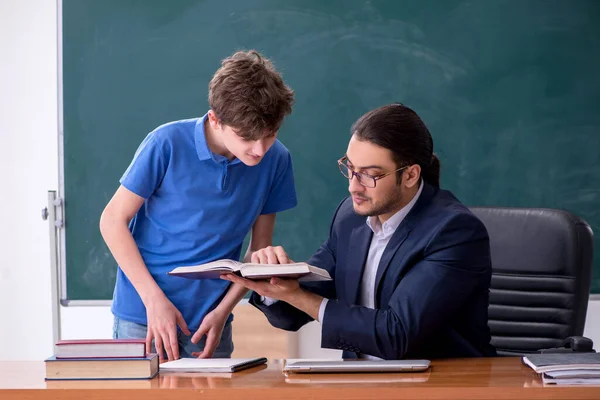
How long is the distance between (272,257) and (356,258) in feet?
1.19

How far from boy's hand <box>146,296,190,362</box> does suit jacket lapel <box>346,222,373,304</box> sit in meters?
0.54

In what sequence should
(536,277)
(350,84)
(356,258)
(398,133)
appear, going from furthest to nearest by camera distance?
(350,84), (536,277), (356,258), (398,133)

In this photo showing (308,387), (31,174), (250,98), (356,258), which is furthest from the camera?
(31,174)

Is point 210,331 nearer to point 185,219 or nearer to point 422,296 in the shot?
point 185,219

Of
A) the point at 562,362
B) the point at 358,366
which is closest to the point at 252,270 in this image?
the point at 358,366

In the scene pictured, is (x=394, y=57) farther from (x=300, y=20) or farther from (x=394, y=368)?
(x=394, y=368)

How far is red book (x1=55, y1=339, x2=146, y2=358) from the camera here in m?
1.68

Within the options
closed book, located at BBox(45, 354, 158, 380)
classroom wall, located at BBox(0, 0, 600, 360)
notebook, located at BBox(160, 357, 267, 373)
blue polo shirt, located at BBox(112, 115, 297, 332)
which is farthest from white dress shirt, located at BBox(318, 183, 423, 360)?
classroom wall, located at BBox(0, 0, 600, 360)

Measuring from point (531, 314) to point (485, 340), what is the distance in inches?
21.1

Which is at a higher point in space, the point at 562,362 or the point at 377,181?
the point at 377,181

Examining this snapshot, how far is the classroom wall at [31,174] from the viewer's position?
3.64 m

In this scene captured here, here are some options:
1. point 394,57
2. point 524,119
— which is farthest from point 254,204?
point 524,119

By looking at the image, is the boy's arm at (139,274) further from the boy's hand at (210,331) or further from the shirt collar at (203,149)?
the shirt collar at (203,149)

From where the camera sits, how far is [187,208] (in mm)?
2189
